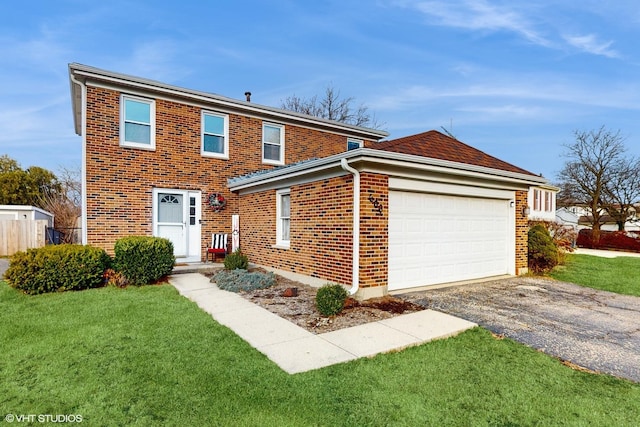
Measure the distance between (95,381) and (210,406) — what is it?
1.38m

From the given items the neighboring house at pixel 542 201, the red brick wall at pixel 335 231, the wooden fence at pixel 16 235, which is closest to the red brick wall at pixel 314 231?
the red brick wall at pixel 335 231

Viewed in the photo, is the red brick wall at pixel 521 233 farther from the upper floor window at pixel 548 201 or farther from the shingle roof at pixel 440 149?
the upper floor window at pixel 548 201

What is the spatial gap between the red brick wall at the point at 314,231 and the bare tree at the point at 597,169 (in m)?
26.4

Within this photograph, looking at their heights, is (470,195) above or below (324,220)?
above

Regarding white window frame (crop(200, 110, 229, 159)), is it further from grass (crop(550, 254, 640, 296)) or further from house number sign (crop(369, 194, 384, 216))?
grass (crop(550, 254, 640, 296))

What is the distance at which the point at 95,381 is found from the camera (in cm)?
349

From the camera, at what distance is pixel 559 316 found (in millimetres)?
5883

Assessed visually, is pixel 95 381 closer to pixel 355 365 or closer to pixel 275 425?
pixel 275 425

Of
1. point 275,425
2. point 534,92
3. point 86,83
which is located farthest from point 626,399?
point 534,92

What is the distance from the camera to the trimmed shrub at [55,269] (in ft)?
23.4

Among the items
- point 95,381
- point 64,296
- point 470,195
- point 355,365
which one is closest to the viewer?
point 95,381

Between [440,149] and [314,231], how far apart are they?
3.49m

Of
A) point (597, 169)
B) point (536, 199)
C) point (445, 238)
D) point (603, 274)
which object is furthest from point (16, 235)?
point (597, 169)
